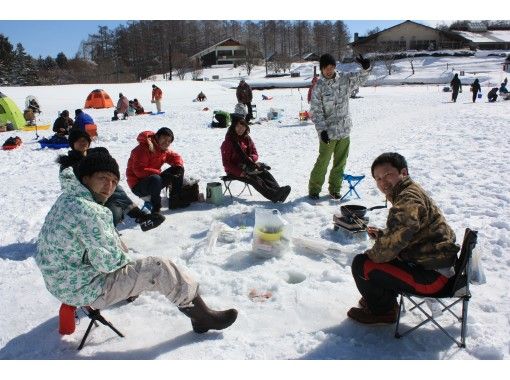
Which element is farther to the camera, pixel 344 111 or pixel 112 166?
pixel 344 111

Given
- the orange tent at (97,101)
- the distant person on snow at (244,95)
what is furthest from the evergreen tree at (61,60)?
the distant person on snow at (244,95)

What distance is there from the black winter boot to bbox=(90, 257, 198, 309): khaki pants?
0.10 metres

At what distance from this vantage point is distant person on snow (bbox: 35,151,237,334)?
8.16 feet

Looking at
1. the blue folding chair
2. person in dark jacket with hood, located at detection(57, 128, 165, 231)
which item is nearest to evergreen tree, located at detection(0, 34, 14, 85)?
person in dark jacket with hood, located at detection(57, 128, 165, 231)

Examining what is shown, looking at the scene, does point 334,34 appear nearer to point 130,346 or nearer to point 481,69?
point 481,69

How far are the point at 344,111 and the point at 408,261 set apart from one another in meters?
3.41

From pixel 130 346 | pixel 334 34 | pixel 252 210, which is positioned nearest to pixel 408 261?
pixel 130 346

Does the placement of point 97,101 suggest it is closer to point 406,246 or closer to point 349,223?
point 349,223

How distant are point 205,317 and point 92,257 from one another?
34.8 inches

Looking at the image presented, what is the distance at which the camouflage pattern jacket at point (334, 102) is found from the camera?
569 centimetres

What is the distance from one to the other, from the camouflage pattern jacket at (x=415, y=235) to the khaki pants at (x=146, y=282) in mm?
1298

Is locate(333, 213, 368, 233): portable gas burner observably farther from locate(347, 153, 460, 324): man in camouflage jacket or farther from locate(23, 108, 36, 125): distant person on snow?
locate(23, 108, 36, 125): distant person on snow

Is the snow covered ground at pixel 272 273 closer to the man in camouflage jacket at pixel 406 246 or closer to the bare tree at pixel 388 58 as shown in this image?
the man in camouflage jacket at pixel 406 246

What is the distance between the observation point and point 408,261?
8.98 feet
